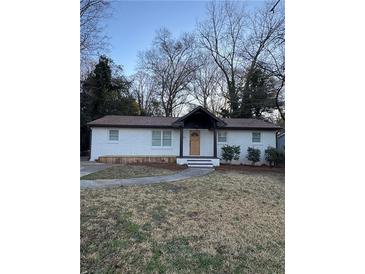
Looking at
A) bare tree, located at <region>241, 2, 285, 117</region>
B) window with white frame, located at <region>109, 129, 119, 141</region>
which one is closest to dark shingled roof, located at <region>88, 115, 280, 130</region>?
window with white frame, located at <region>109, 129, 119, 141</region>

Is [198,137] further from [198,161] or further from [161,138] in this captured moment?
[161,138]

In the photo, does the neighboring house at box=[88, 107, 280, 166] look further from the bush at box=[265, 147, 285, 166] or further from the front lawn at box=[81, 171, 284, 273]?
the front lawn at box=[81, 171, 284, 273]

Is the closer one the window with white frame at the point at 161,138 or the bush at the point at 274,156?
the bush at the point at 274,156

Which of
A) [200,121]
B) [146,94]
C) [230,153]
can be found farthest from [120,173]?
[146,94]

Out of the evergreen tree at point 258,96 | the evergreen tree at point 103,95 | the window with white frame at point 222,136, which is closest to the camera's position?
the window with white frame at point 222,136

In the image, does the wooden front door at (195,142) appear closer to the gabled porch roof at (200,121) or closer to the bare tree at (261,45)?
the gabled porch roof at (200,121)

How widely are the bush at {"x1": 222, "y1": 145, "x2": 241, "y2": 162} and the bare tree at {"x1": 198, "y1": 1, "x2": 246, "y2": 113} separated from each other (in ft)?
29.2

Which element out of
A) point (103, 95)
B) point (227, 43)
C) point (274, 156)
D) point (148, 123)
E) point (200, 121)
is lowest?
point (274, 156)

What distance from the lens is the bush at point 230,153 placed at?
44.7 feet

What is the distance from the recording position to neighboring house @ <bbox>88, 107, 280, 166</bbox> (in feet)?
43.1

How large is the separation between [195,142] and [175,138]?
1321 mm

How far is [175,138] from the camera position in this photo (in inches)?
544

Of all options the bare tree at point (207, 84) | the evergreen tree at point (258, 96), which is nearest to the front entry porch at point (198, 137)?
the evergreen tree at point (258, 96)
